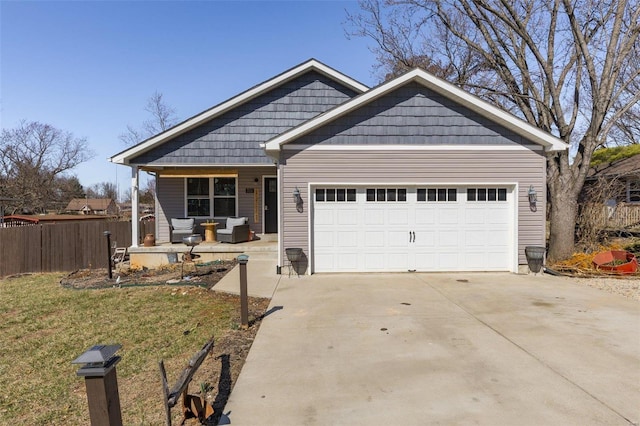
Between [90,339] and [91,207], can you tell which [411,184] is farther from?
[91,207]

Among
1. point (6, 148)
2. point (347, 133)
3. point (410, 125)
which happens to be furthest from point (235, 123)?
point (6, 148)

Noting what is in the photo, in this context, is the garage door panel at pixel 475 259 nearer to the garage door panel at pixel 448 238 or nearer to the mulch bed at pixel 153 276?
the garage door panel at pixel 448 238

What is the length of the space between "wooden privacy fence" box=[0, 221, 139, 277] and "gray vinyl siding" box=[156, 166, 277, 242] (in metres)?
1.81

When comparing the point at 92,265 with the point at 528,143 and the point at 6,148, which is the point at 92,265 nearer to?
the point at 528,143

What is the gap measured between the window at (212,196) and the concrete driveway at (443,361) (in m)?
7.21

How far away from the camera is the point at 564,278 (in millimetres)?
9055

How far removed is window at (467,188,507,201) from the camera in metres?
9.56

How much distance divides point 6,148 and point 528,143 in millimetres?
48034

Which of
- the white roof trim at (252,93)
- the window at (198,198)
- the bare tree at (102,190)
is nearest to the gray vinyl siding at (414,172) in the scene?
the white roof trim at (252,93)

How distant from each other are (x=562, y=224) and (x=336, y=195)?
6795 mm

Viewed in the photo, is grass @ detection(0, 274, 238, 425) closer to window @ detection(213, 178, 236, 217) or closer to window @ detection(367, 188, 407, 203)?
window @ detection(367, 188, 407, 203)

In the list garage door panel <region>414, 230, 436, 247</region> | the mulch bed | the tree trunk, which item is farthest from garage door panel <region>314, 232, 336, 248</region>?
the tree trunk

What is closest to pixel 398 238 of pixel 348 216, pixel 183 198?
pixel 348 216

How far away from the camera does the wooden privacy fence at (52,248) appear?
11.7 m
